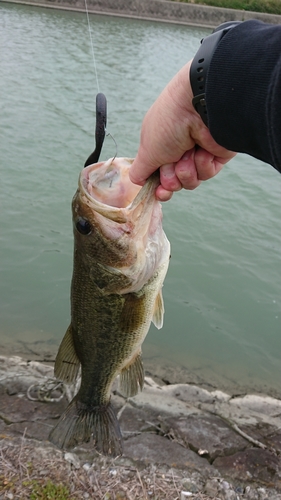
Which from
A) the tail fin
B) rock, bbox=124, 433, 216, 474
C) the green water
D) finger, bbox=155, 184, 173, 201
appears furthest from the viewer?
the green water

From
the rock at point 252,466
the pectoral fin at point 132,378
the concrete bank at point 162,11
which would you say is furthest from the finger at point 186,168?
the concrete bank at point 162,11

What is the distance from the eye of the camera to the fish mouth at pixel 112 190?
7.04 ft

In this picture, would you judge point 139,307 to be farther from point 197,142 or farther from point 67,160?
point 67,160

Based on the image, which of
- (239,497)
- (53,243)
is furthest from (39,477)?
(53,243)

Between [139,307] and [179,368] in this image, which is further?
[179,368]

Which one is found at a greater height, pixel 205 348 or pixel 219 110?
pixel 219 110

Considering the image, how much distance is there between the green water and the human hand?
11.3 ft

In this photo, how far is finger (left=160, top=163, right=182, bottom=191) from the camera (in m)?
1.94

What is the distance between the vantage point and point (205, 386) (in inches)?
187

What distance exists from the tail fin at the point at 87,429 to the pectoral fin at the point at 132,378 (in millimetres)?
194

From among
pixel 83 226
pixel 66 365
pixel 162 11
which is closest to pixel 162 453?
pixel 66 365

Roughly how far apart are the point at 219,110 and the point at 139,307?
1.27 meters

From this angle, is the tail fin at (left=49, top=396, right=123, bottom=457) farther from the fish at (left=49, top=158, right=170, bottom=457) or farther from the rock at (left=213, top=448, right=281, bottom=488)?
the rock at (left=213, top=448, right=281, bottom=488)

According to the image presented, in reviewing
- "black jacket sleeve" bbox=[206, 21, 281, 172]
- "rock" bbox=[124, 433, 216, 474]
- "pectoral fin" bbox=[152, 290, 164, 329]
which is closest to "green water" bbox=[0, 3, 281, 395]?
"rock" bbox=[124, 433, 216, 474]
